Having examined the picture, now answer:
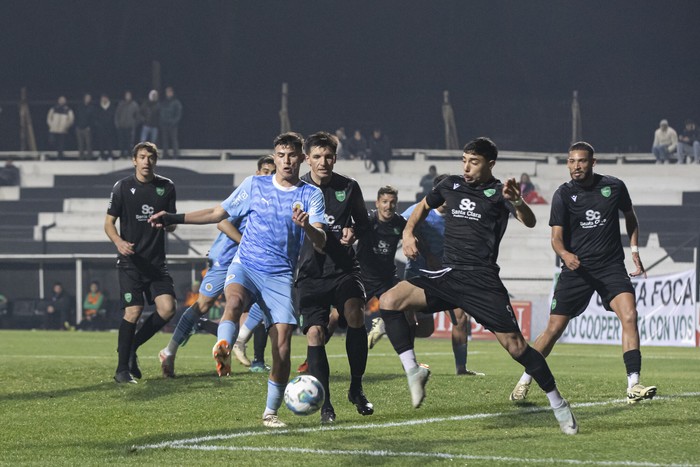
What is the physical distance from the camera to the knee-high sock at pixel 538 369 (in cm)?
837

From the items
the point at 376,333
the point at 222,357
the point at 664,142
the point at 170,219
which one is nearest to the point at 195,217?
the point at 170,219

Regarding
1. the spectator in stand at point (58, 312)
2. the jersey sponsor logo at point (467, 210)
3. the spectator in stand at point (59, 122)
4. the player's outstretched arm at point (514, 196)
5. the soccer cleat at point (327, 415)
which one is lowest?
the spectator in stand at point (58, 312)

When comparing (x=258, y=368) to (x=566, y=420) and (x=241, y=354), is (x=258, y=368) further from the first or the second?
(x=566, y=420)

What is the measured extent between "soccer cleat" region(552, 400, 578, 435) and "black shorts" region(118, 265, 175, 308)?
5.45 metres

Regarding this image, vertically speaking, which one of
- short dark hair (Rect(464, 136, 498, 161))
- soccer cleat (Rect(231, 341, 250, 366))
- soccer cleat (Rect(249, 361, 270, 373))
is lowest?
soccer cleat (Rect(249, 361, 270, 373))

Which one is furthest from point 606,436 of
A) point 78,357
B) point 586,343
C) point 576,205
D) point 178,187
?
point 178,187

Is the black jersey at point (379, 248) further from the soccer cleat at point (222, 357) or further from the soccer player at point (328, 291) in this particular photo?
the soccer cleat at point (222, 357)

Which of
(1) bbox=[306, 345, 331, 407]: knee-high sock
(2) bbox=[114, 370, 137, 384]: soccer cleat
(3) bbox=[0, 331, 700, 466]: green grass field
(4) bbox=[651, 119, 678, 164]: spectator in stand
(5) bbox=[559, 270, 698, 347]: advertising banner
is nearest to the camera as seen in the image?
(3) bbox=[0, 331, 700, 466]: green grass field

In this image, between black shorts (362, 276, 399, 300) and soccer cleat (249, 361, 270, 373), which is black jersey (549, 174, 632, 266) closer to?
black shorts (362, 276, 399, 300)

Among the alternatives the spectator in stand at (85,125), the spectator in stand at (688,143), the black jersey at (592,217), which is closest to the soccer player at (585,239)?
the black jersey at (592,217)

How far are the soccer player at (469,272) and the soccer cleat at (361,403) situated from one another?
56 centimetres

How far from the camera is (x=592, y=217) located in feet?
35.2

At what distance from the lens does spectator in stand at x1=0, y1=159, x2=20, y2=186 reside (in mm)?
36250

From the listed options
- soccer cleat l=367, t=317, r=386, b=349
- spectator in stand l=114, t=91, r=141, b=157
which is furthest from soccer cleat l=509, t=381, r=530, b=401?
spectator in stand l=114, t=91, r=141, b=157
